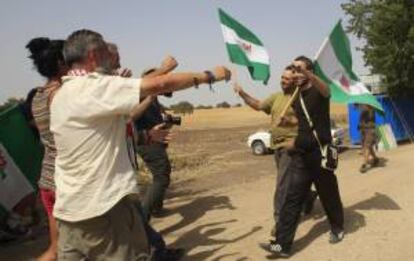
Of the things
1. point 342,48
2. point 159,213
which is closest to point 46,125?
point 159,213

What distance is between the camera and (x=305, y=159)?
7.02 meters

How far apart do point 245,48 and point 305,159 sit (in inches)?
71.0

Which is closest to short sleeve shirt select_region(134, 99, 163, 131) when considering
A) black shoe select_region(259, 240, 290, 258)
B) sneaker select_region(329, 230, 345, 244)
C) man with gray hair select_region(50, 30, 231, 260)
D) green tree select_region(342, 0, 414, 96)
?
black shoe select_region(259, 240, 290, 258)

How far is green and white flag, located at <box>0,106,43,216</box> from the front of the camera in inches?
313

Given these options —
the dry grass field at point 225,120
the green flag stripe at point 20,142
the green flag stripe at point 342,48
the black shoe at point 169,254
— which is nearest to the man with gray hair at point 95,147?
the black shoe at point 169,254

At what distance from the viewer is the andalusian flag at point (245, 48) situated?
7.95 metres

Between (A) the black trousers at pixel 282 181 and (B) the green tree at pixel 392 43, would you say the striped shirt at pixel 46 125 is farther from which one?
(B) the green tree at pixel 392 43

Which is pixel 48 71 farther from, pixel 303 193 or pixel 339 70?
pixel 339 70

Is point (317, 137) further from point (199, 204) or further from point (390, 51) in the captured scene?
point (390, 51)

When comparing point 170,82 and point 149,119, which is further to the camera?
point 149,119

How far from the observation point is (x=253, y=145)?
2091cm

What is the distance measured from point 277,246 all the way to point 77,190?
3288mm

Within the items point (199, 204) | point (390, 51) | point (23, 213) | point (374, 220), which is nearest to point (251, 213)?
point (199, 204)

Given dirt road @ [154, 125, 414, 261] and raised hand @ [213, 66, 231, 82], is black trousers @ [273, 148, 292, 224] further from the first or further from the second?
raised hand @ [213, 66, 231, 82]
